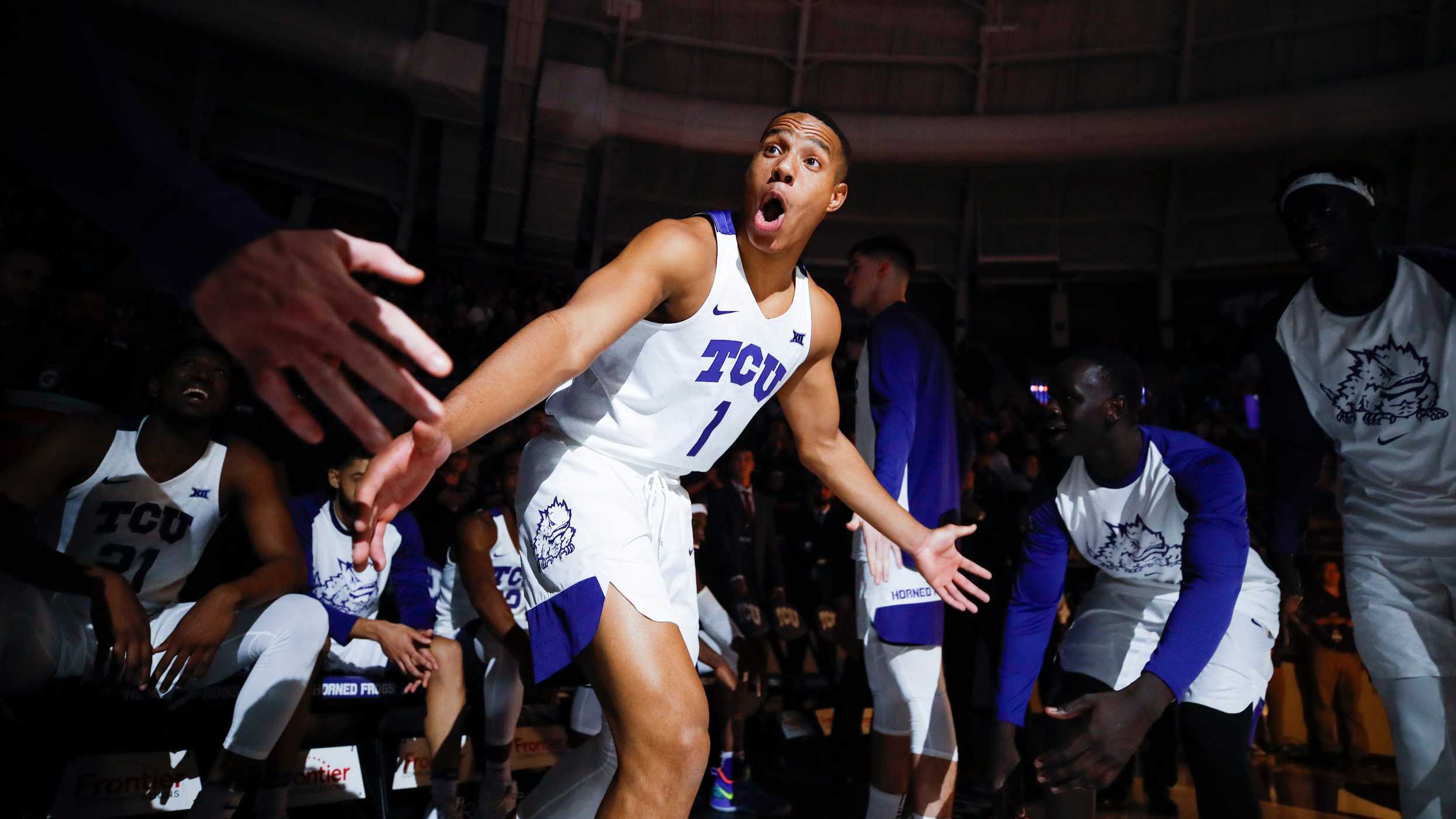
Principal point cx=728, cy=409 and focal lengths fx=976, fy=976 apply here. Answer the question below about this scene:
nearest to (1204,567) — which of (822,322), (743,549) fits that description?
(822,322)

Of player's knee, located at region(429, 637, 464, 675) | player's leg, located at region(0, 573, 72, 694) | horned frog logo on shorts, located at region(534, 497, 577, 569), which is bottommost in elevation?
player's knee, located at region(429, 637, 464, 675)

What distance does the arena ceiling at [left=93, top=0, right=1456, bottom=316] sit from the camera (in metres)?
12.9

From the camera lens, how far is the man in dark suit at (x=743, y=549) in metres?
5.79

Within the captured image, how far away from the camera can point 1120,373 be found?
2898 mm

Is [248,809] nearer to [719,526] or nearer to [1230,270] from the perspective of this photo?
[719,526]

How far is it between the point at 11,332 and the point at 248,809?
7.46ft

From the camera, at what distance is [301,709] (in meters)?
3.40

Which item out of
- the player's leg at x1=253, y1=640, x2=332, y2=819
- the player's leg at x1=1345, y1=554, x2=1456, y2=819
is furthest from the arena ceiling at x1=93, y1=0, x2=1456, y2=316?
the player's leg at x1=1345, y1=554, x2=1456, y2=819

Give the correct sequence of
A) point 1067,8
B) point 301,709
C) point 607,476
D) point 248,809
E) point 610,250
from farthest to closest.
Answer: point 610,250 → point 1067,8 → point 248,809 → point 301,709 → point 607,476

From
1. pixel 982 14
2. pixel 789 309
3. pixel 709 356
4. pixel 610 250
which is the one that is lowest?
pixel 709 356

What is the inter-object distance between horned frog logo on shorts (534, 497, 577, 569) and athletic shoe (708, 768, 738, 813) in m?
2.95

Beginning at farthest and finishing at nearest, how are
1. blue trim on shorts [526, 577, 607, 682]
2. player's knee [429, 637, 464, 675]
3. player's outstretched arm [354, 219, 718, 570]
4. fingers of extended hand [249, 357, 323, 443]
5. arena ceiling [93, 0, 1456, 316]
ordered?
arena ceiling [93, 0, 1456, 316] < player's knee [429, 637, 464, 675] < blue trim on shorts [526, 577, 607, 682] < player's outstretched arm [354, 219, 718, 570] < fingers of extended hand [249, 357, 323, 443]

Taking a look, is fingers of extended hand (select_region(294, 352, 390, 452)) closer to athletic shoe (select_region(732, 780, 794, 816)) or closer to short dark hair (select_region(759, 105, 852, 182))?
short dark hair (select_region(759, 105, 852, 182))

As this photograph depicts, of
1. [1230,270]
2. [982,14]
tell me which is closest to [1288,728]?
[1230,270]
